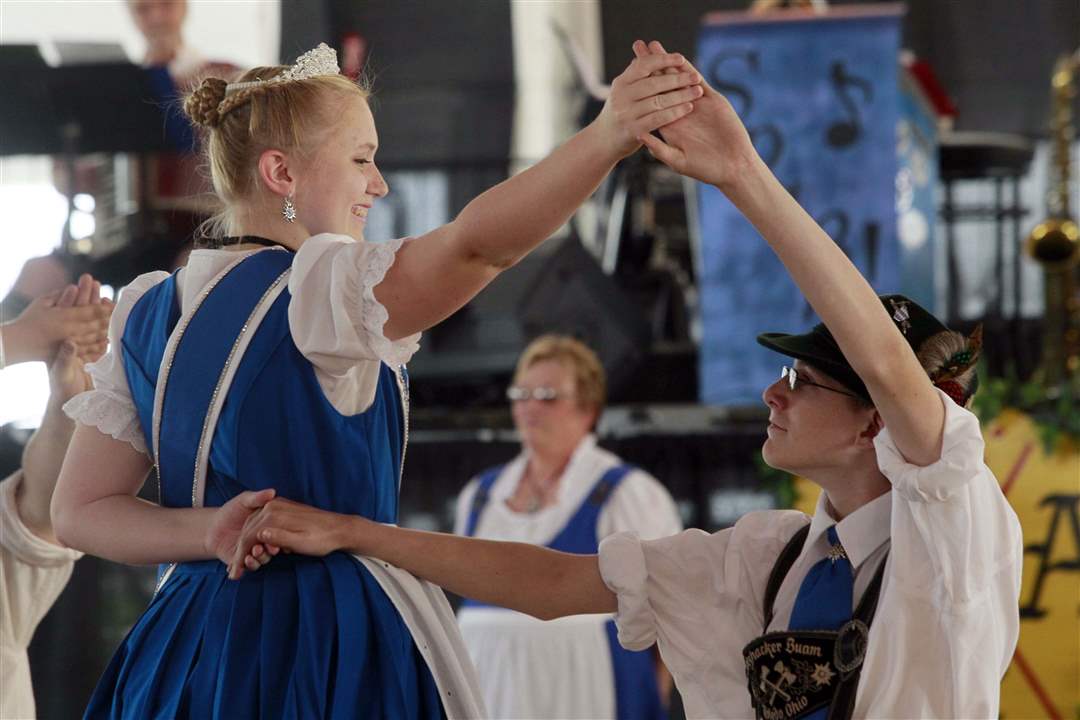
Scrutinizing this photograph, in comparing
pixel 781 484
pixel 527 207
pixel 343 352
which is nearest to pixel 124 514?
pixel 343 352

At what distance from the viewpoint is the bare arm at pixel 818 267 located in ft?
4.70

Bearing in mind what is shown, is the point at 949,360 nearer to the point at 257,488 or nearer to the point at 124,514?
the point at 257,488

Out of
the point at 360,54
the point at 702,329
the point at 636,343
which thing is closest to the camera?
the point at 702,329

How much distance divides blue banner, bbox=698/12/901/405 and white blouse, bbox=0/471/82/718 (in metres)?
2.91

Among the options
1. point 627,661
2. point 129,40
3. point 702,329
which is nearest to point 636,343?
point 702,329

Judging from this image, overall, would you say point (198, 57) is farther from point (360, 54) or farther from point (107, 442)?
point (107, 442)

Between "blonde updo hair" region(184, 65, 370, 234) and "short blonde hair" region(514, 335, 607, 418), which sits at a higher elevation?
"blonde updo hair" region(184, 65, 370, 234)

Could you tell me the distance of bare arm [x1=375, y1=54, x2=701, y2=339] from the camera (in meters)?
1.41

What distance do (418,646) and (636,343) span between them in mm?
4235

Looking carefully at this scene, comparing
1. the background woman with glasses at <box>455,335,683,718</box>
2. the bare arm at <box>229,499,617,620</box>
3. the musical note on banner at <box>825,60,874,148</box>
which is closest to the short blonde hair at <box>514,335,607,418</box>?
the background woman with glasses at <box>455,335,683,718</box>

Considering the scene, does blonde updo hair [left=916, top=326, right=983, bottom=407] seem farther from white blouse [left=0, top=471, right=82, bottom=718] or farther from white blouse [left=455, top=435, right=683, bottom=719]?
white blouse [left=455, top=435, right=683, bottom=719]

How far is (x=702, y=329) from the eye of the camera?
4895mm

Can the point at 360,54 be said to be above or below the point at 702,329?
above

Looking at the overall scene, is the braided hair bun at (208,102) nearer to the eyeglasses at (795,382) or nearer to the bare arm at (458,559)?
the bare arm at (458,559)
